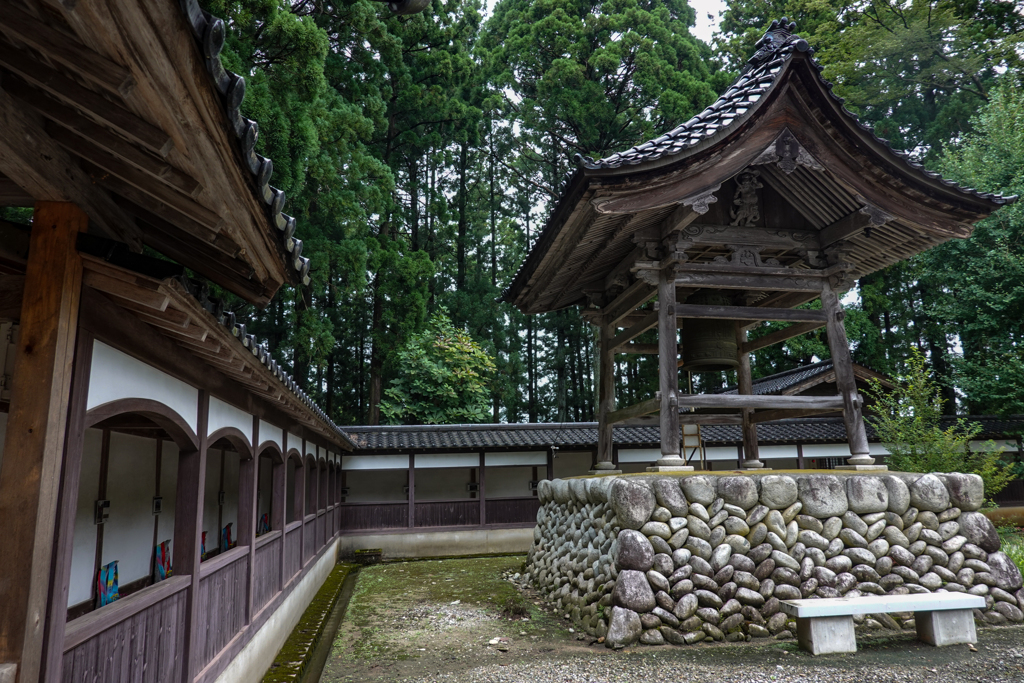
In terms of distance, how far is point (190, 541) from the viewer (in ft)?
13.1

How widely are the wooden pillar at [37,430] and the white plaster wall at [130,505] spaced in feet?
13.1

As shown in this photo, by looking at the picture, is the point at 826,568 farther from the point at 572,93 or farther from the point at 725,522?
the point at 572,93

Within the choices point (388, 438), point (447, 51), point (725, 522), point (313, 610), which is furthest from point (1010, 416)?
point (447, 51)

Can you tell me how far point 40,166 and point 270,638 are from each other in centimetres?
542

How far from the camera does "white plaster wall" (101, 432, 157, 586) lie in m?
5.90

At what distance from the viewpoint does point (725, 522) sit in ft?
20.0

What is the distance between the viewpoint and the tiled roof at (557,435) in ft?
46.6

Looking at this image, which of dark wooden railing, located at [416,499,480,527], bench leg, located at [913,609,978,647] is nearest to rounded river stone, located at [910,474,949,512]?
bench leg, located at [913,609,978,647]

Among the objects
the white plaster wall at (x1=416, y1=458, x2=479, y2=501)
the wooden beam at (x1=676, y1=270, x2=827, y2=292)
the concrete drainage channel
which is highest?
the wooden beam at (x1=676, y1=270, x2=827, y2=292)

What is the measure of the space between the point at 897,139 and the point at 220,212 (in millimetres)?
28213

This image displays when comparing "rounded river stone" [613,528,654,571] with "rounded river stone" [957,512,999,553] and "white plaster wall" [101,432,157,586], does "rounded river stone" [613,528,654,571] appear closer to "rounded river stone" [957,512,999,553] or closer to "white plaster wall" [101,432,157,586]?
"rounded river stone" [957,512,999,553]

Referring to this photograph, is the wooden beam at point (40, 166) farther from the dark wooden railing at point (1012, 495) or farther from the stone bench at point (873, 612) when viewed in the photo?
the dark wooden railing at point (1012, 495)

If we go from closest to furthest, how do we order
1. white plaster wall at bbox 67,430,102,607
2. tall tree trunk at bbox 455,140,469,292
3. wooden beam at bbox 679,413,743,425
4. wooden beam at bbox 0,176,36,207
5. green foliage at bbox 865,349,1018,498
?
1. wooden beam at bbox 0,176,36,207
2. white plaster wall at bbox 67,430,102,607
3. wooden beam at bbox 679,413,743,425
4. green foliage at bbox 865,349,1018,498
5. tall tree trunk at bbox 455,140,469,292

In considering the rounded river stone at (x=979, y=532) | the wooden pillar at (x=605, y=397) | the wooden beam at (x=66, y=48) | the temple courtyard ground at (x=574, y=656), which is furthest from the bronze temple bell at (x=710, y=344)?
the wooden beam at (x=66, y=48)
